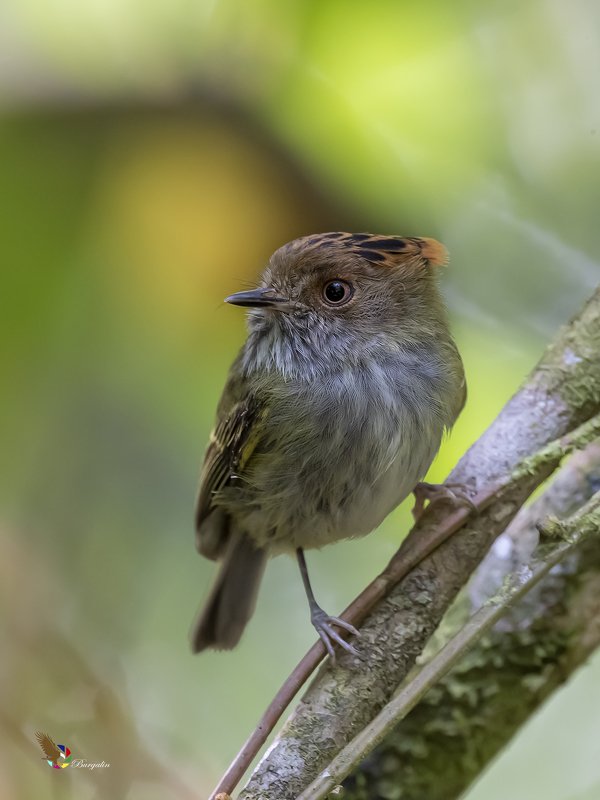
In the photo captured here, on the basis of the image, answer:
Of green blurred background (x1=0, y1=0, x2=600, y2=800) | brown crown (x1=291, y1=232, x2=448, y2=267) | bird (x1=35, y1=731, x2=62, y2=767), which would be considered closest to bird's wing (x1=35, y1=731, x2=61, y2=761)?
bird (x1=35, y1=731, x2=62, y2=767)

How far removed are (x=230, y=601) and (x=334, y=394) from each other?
46.5 inches

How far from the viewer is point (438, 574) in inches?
99.3

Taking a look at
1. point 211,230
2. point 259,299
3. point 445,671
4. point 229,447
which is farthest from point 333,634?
point 211,230

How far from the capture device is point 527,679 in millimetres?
2867

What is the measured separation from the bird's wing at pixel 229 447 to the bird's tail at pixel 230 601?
0.94 ft

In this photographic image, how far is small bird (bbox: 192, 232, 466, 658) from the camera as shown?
114 inches

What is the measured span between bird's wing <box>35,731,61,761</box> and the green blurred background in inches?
22.5

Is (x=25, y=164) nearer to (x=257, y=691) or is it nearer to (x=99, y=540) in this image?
(x=99, y=540)

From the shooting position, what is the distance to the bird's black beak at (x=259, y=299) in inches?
120

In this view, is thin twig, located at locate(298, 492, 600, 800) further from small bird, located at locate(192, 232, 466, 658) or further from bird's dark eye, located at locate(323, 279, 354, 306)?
bird's dark eye, located at locate(323, 279, 354, 306)

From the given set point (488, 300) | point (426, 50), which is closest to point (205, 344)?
point (488, 300)

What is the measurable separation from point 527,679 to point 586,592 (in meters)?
0.34

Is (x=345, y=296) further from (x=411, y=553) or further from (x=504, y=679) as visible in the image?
(x=504, y=679)

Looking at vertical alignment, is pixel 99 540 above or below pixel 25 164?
below
